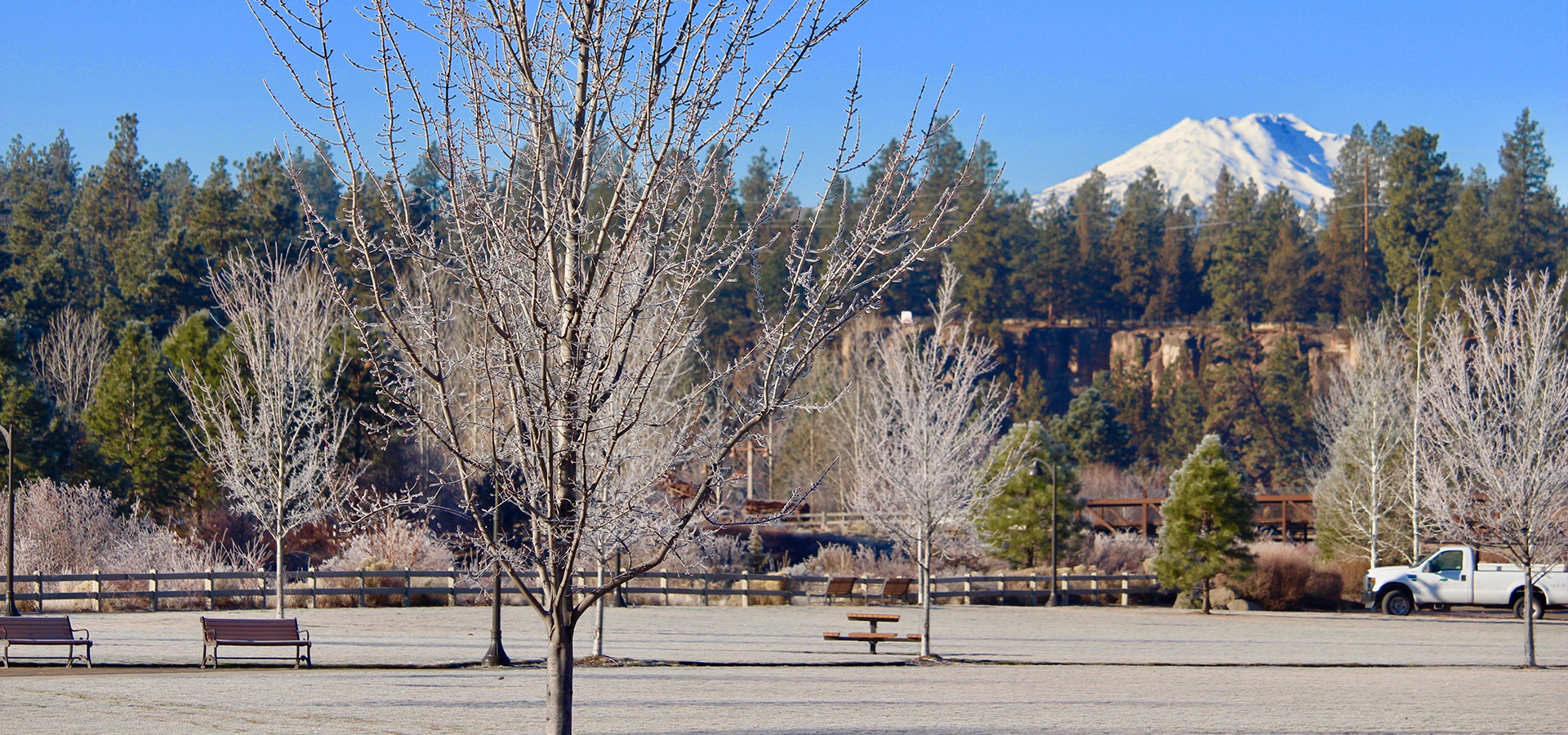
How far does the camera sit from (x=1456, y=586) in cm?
3359

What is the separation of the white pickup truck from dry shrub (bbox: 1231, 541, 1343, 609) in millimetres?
2187

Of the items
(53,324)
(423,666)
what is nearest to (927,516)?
(423,666)

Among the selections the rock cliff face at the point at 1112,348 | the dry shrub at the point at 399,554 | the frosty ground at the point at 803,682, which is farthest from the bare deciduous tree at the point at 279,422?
the rock cliff face at the point at 1112,348

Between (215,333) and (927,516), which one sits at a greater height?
(215,333)

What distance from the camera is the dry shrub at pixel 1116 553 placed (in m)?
41.9

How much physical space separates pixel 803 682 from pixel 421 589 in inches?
577

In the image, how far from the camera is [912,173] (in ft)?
24.3

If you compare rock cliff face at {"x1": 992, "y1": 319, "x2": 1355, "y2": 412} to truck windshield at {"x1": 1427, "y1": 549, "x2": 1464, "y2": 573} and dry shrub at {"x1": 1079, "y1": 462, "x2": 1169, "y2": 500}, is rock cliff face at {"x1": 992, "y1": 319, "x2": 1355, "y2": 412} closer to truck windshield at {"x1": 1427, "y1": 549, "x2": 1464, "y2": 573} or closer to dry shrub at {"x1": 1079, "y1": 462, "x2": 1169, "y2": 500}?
dry shrub at {"x1": 1079, "y1": 462, "x2": 1169, "y2": 500}

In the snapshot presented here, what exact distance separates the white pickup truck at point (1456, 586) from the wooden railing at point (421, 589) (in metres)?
5.94

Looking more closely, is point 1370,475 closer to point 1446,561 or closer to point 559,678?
point 1446,561

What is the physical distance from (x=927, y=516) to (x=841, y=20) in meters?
15.5

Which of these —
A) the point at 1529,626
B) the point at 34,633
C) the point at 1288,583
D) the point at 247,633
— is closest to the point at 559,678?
the point at 247,633

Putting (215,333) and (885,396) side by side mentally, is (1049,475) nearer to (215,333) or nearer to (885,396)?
(885,396)

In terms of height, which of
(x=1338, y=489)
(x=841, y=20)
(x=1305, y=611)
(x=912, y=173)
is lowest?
(x=1305, y=611)
